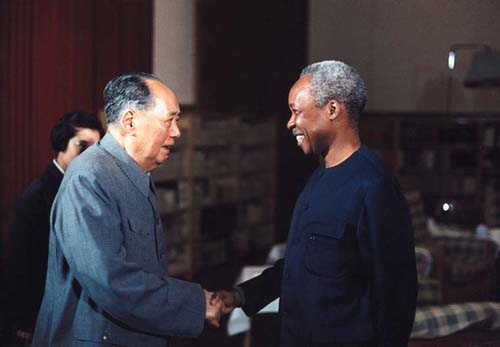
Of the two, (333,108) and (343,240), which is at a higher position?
(333,108)

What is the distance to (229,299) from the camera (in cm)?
259

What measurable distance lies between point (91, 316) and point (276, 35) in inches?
330

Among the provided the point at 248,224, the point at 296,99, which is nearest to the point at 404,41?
the point at 248,224

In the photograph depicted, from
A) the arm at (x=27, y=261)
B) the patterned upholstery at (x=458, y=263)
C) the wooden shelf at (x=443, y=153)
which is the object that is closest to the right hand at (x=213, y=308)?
the arm at (x=27, y=261)

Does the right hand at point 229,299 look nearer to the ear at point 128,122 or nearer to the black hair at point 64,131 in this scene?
the ear at point 128,122

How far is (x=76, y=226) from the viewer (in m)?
1.98

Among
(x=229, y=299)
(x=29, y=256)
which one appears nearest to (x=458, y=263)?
(x=229, y=299)

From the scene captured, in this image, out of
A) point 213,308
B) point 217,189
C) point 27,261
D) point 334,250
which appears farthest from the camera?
point 217,189

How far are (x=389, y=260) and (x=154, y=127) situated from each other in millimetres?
771

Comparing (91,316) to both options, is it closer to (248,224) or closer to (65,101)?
(65,101)

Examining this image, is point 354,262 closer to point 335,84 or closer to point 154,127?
point 335,84

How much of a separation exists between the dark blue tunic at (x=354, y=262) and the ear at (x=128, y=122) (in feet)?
1.87

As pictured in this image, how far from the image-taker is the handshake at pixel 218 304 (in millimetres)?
2314

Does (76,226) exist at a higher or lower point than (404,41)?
lower
